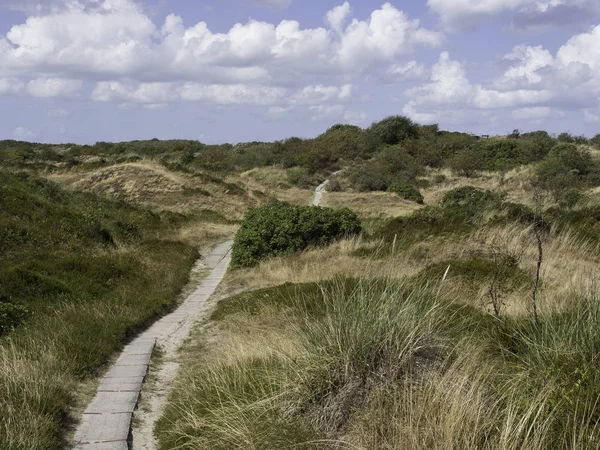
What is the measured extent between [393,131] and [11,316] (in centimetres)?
5858

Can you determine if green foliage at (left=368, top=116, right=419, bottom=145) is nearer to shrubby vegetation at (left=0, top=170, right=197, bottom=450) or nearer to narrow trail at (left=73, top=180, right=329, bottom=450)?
shrubby vegetation at (left=0, top=170, right=197, bottom=450)

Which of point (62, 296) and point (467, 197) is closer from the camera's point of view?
point (62, 296)

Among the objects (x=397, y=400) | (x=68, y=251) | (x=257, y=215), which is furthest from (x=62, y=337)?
(x=257, y=215)

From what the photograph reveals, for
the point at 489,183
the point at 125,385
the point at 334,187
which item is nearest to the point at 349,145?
the point at 334,187

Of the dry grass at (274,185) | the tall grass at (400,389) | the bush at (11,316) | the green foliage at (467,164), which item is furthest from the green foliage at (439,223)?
the green foliage at (467,164)

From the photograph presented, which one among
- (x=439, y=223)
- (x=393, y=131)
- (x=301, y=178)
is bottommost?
(x=439, y=223)

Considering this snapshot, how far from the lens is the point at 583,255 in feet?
42.2

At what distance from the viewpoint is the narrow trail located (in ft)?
18.6

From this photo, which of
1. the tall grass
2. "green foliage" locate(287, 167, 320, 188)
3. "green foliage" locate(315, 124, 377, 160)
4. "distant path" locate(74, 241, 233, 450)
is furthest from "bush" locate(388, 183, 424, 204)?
the tall grass

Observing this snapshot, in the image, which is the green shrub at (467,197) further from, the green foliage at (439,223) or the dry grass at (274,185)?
the dry grass at (274,185)

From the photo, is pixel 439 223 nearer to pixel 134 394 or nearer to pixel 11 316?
pixel 11 316

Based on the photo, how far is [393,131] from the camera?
64.8 metres

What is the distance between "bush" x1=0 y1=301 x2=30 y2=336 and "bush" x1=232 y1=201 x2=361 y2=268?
6.90m

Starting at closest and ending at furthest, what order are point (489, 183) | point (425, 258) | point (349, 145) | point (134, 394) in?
point (134, 394), point (425, 258), point (489, 183), point (349, 145)
